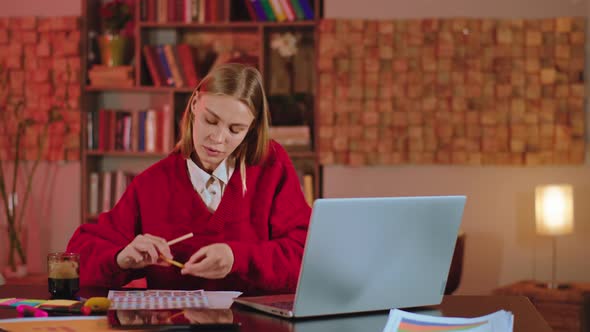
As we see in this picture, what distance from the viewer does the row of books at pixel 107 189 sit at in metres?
4.70

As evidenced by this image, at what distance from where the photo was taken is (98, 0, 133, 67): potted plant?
15.3 feet

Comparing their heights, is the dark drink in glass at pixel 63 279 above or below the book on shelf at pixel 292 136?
below

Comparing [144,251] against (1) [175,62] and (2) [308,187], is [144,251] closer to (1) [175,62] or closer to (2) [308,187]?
(2) [308,187]

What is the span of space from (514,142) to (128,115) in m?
2.05

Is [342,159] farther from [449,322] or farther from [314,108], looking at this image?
[449,322]

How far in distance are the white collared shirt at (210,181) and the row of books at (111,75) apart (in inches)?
102

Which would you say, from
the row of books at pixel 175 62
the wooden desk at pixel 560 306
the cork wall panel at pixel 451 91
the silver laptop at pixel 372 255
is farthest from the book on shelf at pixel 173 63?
the silver laptop at pixel 372 255

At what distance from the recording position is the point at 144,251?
1832mm

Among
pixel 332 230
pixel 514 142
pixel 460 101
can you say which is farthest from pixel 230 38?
pixel 332 230

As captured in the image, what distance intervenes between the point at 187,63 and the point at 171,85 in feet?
0.48

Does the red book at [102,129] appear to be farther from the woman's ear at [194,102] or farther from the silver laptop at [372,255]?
the silver laptop at [372,255]

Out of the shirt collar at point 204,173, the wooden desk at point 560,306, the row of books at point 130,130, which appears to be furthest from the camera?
the row of books at point 130,130

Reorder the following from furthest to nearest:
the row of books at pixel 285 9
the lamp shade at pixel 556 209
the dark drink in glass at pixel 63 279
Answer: the row of books at pixel 285 9 → the lamp shade at pixel 556 209 → the dark drink in glass at pixel 63 279

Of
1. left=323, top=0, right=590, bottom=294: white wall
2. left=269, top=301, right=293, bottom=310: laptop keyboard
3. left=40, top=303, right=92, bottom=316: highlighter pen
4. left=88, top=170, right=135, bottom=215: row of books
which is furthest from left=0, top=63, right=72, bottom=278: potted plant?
left=269, top=301, right=293, bottom=310: laptop keyboard
